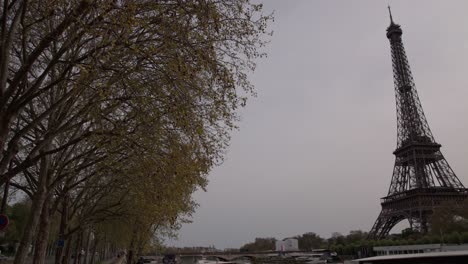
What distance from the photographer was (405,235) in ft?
238

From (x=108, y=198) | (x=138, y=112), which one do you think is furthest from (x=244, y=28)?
(x=108, y=198)

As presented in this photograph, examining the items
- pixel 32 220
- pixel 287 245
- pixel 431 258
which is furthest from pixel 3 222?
pixel 287 245

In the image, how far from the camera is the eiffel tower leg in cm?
7794

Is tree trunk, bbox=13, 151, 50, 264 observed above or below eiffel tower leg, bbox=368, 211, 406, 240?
below

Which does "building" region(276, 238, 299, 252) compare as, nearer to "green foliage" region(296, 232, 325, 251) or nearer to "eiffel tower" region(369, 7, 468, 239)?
"green foliage" region(296, 232, 325, 251)

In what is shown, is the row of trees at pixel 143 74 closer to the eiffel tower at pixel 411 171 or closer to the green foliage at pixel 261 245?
the eiffel tower at pixel 411 171

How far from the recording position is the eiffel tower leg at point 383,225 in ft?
256

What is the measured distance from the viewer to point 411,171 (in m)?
77.2

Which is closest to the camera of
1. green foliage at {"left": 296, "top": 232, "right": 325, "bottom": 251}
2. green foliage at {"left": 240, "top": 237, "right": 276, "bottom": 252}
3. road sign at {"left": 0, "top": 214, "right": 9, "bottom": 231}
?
road sign at {"left": 0, "top": 214, "right": 9, "bottom": 231}

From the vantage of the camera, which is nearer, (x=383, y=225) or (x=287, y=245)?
(x=383, y=225)

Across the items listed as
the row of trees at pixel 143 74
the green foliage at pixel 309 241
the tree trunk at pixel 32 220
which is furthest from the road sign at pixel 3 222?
the green foliage at pixel 309 241

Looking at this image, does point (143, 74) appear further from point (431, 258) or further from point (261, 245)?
point (261, 245)

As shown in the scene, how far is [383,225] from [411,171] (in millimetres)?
10835

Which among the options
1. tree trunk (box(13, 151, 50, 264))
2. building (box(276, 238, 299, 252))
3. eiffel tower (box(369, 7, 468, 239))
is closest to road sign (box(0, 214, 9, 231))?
tree trunk (box(13, 151, 50, 264))
